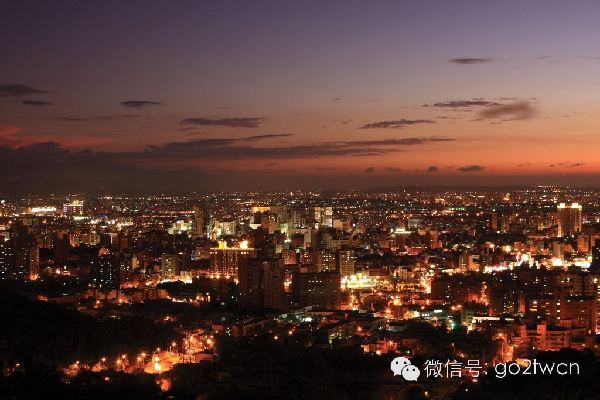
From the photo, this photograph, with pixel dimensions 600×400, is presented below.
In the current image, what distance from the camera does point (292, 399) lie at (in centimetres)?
914

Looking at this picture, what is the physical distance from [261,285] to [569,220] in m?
19.9

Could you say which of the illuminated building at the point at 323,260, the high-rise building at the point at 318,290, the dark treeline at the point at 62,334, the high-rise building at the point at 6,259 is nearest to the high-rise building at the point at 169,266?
Answer: the illuminated building at the point at 323,260

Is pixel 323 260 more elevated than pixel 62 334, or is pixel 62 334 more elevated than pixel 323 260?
pixel 323 260

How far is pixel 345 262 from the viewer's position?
2400 cm

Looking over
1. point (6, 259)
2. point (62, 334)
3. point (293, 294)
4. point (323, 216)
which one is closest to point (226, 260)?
point (293, 294)

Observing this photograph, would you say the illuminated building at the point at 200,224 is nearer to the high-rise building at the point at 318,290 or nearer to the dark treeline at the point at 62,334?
the high-rise building at the point at 318,290

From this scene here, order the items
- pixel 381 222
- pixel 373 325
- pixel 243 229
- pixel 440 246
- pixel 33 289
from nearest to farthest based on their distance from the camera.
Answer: pixel 373 325, pixel 33 289, pixel 440 246, pixel 243 229, pixel 381 222

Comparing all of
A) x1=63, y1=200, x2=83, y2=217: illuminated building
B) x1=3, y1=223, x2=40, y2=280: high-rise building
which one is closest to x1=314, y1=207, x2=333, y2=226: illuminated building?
x1=63, y1=200, x2=83, y2=217: illuminated building

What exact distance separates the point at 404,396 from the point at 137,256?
691 inches

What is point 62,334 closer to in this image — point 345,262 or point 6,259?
point 345,262

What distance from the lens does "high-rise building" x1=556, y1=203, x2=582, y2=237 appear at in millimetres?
35219

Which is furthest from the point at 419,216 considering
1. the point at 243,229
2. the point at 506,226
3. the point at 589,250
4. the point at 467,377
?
the point at 467,377

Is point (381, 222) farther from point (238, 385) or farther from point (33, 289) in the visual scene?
point (238, 385)

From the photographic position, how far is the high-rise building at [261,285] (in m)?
18.9
